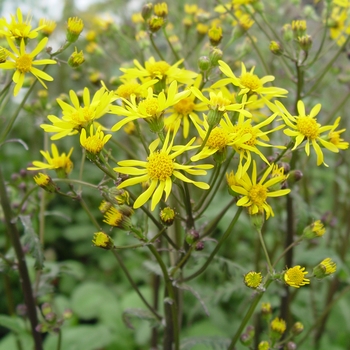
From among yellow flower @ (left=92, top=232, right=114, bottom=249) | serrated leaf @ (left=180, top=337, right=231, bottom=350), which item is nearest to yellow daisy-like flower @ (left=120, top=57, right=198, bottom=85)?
yellow flower @ (left=92, top=232, right=114, bottom=249)

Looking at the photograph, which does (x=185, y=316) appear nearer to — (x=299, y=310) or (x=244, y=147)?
(x=299, y=310)

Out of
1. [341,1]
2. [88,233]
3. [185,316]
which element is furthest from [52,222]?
[341,1]

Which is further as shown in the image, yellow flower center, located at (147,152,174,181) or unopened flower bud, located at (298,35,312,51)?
unopened flower bud, located at (298,35,312,51)

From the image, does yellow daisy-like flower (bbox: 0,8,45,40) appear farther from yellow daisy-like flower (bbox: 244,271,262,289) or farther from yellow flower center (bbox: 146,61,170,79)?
yellow daisy-like flower (bbox: 244,271,262,289)

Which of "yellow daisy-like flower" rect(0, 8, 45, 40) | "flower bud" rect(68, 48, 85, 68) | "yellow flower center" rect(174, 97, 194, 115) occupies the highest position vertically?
"yellow daisy-like flower" rect(0, 8, 45, 40)

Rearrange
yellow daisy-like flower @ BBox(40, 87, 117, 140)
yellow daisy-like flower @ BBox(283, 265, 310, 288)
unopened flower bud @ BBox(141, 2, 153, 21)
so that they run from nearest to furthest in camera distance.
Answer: yellow daisy-like flower @ BBox(283, 265, 310, 288) → yellow daisy-like flower @ BBox(40, 87, 117, 140) → unopened flower bud @ BBox(141, 2, 153, 21)

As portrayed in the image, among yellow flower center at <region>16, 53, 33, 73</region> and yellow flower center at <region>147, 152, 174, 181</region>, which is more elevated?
yellow flower center at <region>16, 53, 33, 73</region>

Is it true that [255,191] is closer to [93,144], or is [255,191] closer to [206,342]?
[93,144]
